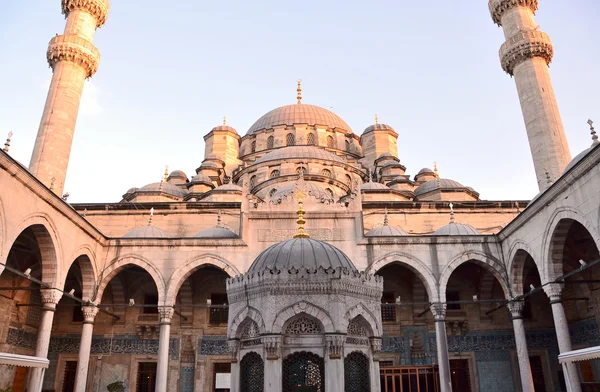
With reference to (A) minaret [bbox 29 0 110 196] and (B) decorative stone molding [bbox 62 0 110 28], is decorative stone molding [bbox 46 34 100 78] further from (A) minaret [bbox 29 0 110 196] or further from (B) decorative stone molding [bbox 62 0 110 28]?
(B) decorative stone molding [bbox 62 0 110 28]

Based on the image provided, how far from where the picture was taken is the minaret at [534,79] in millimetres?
15555

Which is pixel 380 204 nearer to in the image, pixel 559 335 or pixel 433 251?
pixel 433 251

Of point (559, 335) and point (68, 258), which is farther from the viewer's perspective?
point (68, 258)

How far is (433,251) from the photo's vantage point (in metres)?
13.1

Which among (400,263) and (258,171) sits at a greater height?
(258,171)

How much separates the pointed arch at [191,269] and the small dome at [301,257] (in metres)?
7.26

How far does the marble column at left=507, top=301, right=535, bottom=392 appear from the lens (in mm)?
11789

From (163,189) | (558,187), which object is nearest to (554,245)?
(558,187)

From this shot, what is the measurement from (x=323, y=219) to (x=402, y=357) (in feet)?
16.4

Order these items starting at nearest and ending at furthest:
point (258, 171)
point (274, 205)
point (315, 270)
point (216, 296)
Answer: point (315, 270), point (274, 205), point (216, 296), point (258, 171)

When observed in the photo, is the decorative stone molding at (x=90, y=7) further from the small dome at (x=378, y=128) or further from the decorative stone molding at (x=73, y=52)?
the small dome at (x=378, y=128)

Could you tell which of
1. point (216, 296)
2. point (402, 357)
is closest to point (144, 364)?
point (216, 296)

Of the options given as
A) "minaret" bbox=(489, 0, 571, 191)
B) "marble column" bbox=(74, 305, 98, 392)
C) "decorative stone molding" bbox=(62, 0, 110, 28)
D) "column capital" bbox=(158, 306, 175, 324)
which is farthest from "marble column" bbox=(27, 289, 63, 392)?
"minaret" bbox=(489, 0, 571, 191)

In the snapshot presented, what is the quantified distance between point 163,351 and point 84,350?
6.58 feet
